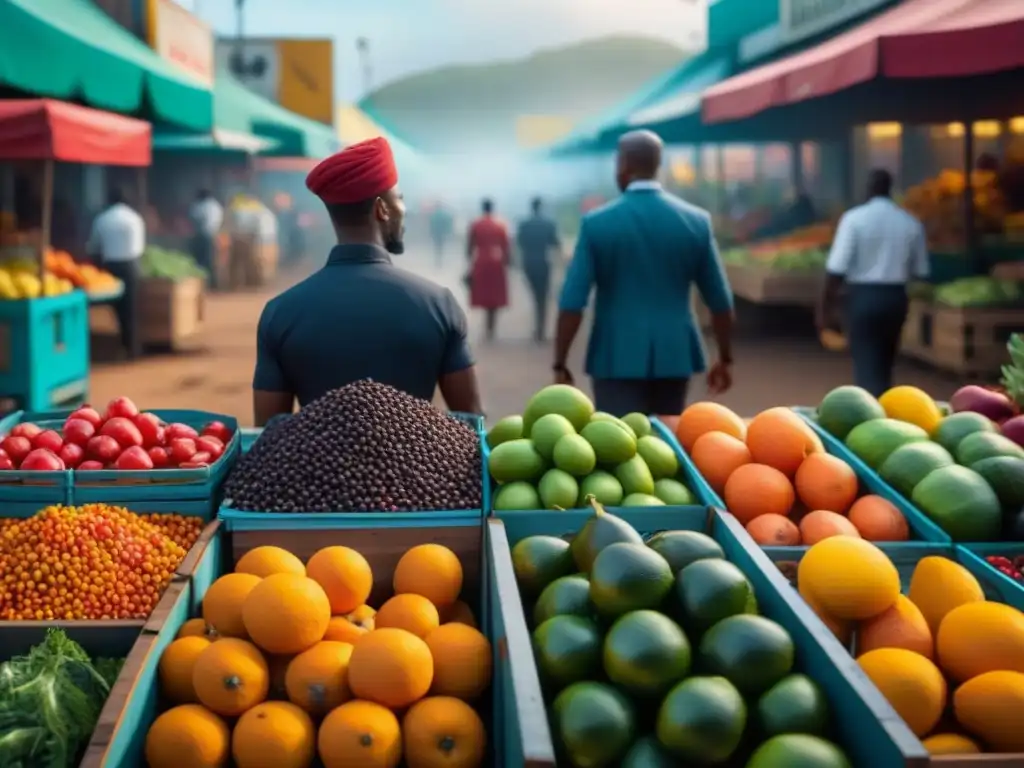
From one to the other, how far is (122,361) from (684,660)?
13692 millimetres

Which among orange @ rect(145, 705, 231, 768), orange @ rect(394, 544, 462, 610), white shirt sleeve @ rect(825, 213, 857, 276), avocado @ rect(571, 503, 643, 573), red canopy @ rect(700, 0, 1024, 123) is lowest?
orange @ rect(145, 705, 231, 768)

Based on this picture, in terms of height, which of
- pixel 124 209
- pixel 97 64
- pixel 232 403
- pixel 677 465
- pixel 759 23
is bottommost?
pixel 232 403

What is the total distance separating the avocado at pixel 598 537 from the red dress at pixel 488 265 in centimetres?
1372

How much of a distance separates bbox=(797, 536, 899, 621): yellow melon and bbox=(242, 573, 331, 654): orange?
1.14 metres

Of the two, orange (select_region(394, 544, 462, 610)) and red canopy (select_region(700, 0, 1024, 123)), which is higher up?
red canopy (select_region(700, 0, 1024, 123))

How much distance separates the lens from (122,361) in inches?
602

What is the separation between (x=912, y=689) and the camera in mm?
2646

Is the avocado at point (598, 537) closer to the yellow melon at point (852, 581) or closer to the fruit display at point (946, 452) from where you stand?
the yellow melon at point (852, 581)

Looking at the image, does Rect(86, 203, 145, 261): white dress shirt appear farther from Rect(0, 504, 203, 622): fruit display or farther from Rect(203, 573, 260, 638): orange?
Rect(203, 573, 260, 638): orange

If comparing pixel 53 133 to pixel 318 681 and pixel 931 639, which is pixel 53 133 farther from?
pixel 931 639

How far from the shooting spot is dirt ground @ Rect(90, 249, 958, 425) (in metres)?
11.6

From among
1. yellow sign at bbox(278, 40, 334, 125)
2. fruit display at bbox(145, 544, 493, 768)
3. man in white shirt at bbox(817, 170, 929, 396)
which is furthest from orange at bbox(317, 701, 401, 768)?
yellow sign at bbox(278, 40, 334, 125)

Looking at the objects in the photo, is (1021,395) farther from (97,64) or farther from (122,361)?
(122,361)

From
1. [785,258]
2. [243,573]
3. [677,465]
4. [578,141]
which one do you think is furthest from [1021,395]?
[578,141]
